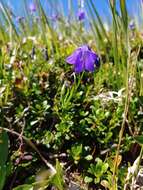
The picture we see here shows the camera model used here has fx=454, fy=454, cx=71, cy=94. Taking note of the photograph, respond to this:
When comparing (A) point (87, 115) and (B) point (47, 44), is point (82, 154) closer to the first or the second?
(A) point (87, 115)

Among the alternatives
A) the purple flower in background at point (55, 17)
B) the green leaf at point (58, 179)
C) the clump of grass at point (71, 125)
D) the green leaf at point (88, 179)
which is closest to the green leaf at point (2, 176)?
the clump of grass at point (71, 125)

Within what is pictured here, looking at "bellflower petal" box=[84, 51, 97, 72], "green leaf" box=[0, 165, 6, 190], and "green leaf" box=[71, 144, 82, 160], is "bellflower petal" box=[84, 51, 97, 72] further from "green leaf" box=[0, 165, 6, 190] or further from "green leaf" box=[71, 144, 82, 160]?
"green leaf" box=[0, 165, 6, 190]

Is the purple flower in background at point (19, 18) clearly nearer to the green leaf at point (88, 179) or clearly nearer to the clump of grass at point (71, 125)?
the clump of grass at point (71, 125)

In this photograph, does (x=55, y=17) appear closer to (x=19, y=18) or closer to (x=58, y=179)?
(x=19, y=18)

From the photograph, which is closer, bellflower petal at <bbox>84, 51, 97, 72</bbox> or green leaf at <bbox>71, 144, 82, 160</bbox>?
bellflower petal at <bbox>84, 51, 97, 72</bbox>

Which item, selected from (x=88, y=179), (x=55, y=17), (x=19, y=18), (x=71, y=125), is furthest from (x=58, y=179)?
(x=55, y=17)

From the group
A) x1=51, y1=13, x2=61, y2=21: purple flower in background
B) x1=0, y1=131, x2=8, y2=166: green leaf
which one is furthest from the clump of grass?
x1=51, y1=13, x2=61, y2=21: purple flower in background

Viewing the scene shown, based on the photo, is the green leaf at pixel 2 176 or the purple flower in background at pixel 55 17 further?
the purple flower in background at pixel 55 17

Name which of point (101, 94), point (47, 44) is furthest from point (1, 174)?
point (47, 44)

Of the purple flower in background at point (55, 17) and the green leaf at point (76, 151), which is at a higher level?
the purple flower in background at point (55, 17)
